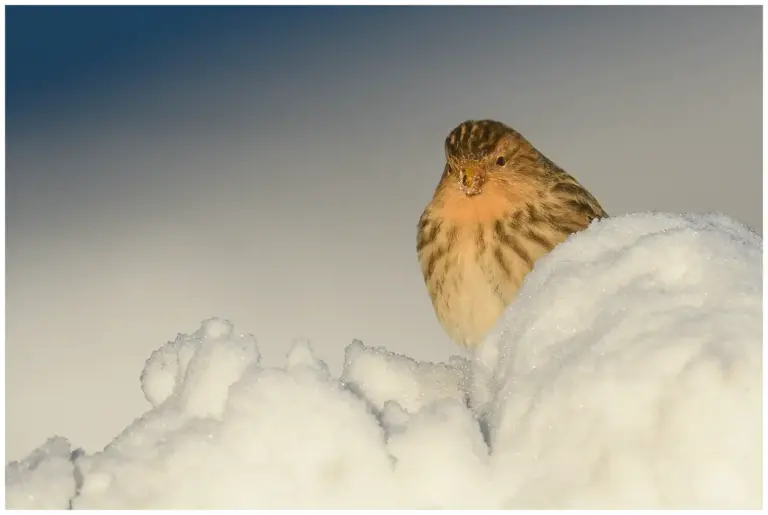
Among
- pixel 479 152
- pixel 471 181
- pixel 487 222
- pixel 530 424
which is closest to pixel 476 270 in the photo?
pixel 487 222

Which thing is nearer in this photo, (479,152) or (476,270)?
(476,270)

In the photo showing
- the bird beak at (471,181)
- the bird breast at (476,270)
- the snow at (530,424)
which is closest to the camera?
the snow at (530,424)

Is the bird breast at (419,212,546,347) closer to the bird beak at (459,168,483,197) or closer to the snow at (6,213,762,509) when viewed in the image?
the bird beak at (459,168,483,197)

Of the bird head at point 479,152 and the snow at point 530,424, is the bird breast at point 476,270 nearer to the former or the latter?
the bird head at point 479,152

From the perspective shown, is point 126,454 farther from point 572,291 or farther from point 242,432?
point 572,291

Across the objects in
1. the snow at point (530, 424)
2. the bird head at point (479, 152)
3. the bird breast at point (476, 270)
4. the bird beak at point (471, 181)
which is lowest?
the snow at point (530, 424)

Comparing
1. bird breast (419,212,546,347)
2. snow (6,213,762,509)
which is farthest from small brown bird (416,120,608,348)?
snow (6,213,762,509)

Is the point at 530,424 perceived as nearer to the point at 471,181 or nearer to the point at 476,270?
the point at 476,270

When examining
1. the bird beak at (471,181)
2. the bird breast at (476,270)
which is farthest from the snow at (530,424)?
the bird beak at (471,181)
